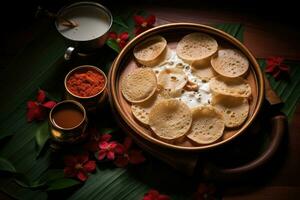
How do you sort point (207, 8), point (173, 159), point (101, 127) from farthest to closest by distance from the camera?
1. point (207, 8)
2. point (101, 127)
3. point (173, 159)

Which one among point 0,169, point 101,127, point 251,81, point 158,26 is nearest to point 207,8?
point 158,26

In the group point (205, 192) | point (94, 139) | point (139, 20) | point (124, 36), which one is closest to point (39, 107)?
point (94, 139)

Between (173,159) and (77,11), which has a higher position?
(77,11)

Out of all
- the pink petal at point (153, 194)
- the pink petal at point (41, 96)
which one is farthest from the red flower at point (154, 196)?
the pink petal at point (41, 96)

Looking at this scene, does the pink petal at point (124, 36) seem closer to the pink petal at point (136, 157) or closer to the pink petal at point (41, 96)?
the pink petal at point (41, 96)

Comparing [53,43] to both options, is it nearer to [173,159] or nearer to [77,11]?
[77,11]

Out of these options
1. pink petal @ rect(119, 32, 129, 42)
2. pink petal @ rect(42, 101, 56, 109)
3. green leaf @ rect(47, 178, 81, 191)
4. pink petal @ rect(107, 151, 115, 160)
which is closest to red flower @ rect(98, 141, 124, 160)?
pink petal @ rect(107, 151, 115, 160)
